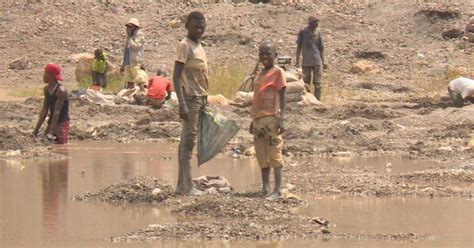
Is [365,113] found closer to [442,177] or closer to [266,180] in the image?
[442,177]

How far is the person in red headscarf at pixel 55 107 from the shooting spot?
51.4ft

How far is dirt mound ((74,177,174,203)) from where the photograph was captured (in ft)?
35.8

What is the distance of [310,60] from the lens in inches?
889

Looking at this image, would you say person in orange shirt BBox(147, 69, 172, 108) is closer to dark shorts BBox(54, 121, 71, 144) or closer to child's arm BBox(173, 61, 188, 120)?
dark shorts BBox(54, 121, 71, 144)

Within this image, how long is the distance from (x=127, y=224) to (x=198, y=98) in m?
1.79

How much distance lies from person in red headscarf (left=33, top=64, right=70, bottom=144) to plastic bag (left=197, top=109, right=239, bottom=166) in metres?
Result: 4.58

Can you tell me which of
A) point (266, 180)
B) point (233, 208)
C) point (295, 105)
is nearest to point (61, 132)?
point (266, 180)

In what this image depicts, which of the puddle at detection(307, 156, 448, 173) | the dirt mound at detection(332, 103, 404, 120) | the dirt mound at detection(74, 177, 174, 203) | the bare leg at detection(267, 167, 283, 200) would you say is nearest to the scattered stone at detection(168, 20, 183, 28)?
the dirt mound at detection(332, 103, 404, 120)

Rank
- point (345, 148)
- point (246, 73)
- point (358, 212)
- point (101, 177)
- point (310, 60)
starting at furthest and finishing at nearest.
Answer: point (246, 73), point (310, 60), point (345, 148), point (101, 177), point (358, 212)

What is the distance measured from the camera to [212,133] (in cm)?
1138

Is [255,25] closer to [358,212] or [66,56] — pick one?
[66,56]

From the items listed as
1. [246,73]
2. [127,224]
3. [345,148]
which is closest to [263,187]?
[127,224]

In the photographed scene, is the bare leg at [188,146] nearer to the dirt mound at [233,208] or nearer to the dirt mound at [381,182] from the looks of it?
the dirt mound at [233,208]

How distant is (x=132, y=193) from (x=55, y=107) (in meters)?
4.96
